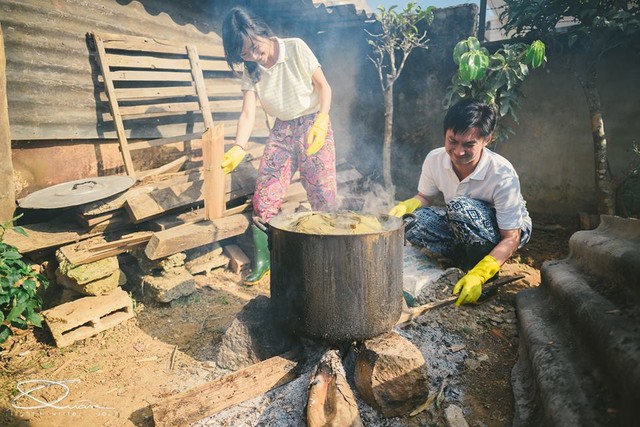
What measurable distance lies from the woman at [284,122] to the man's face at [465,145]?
129 centimetres

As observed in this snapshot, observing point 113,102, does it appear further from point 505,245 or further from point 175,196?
point 505,245

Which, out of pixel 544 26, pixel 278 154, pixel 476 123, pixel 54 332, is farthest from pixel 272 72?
pixel 544 26

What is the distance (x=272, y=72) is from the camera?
4109 mm

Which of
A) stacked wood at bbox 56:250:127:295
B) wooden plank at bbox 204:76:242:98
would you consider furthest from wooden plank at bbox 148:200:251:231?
wooden plank at bbox 204:76:242:98

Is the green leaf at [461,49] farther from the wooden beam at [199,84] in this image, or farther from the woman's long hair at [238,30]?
the wooden beam at [199,84]

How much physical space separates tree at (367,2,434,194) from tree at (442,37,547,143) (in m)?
0.93

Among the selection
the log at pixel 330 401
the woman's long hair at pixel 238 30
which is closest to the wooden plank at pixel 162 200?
the woman's long hair at pixel 238 30

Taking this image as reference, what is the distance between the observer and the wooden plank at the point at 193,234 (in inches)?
152

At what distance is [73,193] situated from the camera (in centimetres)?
381

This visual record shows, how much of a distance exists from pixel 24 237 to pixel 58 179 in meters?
1.06

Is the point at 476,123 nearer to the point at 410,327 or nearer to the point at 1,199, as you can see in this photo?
the point at 410,327

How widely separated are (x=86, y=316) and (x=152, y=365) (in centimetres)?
90

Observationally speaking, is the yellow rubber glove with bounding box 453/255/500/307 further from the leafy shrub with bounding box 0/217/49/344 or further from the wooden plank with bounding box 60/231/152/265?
the leafy shrub with bounding box 0/217/49/344

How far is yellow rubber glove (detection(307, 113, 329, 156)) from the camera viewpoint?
13.0 ft
